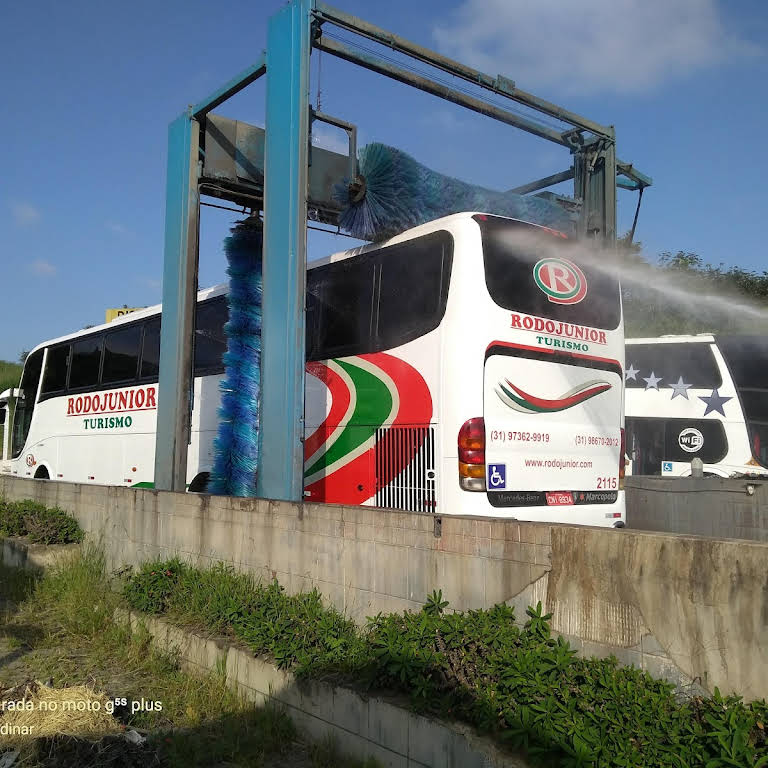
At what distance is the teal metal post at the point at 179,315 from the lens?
8.59m

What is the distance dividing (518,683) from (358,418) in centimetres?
405

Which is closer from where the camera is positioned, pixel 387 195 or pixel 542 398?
pixel 542 398

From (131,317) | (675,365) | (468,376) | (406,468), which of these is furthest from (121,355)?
(675,365)

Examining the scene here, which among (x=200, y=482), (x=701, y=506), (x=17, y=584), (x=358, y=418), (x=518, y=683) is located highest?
(x=358, y=418)

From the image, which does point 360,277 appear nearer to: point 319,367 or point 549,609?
point 319,367

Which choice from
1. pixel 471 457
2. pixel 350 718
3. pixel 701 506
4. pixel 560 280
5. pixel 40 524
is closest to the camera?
pixel 350 718

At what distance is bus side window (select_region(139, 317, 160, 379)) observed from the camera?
11773mm

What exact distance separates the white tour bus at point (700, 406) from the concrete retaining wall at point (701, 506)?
3343 mm

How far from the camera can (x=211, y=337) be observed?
10680 mm

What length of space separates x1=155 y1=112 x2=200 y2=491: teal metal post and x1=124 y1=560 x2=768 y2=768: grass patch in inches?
117

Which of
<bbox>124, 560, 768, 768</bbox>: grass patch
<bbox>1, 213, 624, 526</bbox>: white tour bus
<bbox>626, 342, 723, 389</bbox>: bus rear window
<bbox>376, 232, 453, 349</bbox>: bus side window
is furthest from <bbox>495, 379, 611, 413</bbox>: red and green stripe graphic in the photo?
<bbox>626, 342, 723, 389</bbox>: bus rear window

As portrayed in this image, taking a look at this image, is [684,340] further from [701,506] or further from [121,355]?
[121,355]

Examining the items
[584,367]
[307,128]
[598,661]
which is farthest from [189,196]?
[598,661]

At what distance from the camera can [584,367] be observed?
24.7ft
